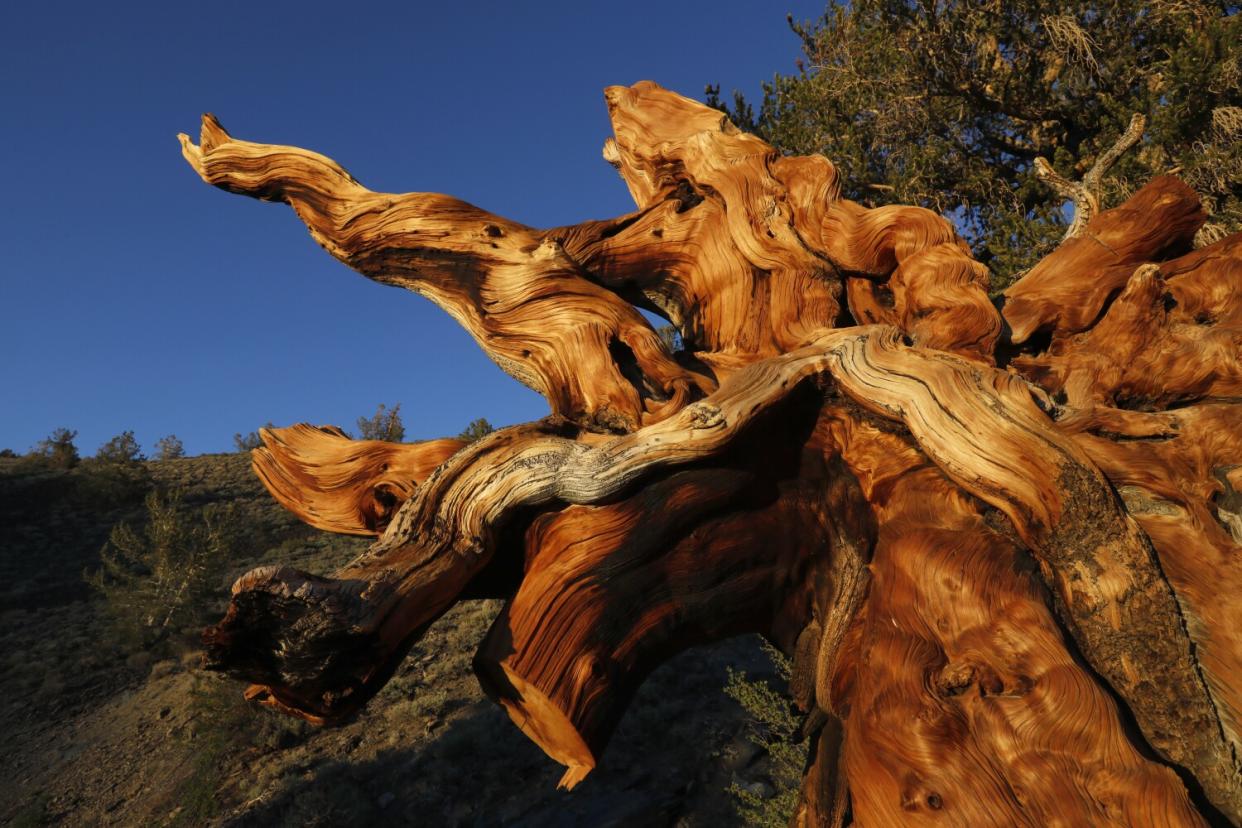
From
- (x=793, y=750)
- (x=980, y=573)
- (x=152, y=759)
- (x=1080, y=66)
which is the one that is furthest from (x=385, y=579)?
(x=152, y=759)

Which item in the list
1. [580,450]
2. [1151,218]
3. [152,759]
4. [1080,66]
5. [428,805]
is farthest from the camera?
[152,759]

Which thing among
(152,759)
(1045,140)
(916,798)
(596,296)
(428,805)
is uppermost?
(1045,140)

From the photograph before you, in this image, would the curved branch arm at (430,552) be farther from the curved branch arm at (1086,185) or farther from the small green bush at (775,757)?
the small green bush at (775,757)

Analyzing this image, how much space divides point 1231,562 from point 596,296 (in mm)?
2954

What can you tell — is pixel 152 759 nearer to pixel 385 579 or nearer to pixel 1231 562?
pixel 385 579

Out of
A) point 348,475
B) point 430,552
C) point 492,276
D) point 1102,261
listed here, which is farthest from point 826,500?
point 1102,261

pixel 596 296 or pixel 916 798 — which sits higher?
pixel 596 296

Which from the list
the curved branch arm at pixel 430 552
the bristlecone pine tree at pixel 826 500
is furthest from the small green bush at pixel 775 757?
the curved branch arm at pixel 430 552

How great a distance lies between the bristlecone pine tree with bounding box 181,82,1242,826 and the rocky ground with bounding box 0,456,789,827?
5864mm

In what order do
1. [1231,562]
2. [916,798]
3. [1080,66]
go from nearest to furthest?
1. [916,798]
2. [1231,562]
3. [1080,66]

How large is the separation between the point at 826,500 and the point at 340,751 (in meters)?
8.72

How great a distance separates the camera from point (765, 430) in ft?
10.1

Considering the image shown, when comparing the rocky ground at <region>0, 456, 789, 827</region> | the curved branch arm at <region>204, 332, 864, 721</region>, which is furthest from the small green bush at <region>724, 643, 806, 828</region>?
the curved branch arm at <region>204, 332, 864, 721</region>

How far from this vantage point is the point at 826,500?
318 cm
